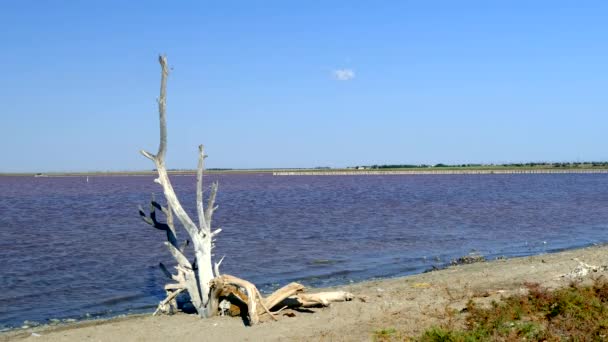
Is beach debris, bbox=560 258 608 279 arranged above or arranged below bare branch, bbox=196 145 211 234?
below

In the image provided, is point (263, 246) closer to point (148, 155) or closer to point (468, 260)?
point (468, 260)

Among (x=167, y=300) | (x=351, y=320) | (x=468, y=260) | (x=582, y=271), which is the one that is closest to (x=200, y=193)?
(x=167, y=300)

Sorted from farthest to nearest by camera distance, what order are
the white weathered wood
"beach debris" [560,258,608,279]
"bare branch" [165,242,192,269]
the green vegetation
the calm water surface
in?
the calm water surface < "beach debris" [560,258,608,279] < "bare branch" [165,242,192,269] < the white weathered wood < the green vegetation

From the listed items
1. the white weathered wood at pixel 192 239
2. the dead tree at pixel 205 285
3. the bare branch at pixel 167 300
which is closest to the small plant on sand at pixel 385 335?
the dead tree at pixel 205 285

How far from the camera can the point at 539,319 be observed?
952 centimetres

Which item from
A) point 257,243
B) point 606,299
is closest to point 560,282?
point 606,299

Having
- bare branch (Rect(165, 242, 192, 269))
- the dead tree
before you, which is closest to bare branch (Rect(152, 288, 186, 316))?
the dead tree

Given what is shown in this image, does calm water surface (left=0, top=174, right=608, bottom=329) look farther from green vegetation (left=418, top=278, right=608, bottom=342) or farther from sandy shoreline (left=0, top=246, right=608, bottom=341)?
green vegetation (left=418, top=278, right=608, bottom=342)

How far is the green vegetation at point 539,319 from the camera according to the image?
8.52 meters

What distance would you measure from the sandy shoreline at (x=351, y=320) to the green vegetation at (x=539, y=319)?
66cm

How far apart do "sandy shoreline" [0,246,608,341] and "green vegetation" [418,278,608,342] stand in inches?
26.0

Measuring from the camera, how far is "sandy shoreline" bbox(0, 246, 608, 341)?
1017 centimetres

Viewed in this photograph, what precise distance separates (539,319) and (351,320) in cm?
304

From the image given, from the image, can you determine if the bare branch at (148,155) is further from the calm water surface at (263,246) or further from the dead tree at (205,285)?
the calm water surface at (263,246)
